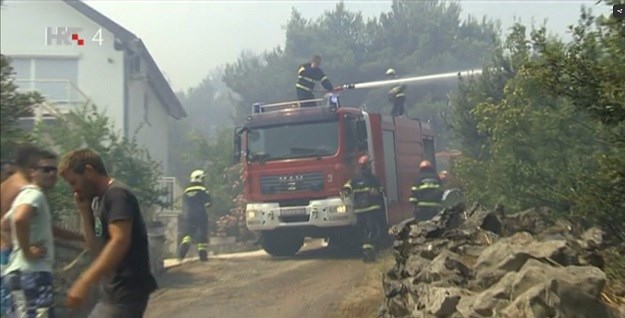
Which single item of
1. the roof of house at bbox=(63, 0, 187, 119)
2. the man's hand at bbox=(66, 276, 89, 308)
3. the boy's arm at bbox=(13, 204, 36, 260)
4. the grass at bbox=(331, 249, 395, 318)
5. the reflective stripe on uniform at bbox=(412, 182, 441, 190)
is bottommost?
the grass at bbox=(331, 249, 395, 318)

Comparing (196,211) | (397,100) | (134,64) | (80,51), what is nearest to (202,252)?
(196,211)

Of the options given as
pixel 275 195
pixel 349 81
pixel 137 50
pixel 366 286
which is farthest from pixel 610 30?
pixel 349 81

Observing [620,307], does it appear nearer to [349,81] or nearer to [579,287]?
[579,287]

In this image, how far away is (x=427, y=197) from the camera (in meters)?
17.9

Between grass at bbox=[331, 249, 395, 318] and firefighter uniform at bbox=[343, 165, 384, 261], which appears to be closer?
grass at bbox=[331, 249, 395, 318]

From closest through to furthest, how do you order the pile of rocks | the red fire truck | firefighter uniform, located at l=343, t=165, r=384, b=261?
the pile of rocks < firefighter uniform, located at l=343, t=165, r=384, b=261 < the red fire truck

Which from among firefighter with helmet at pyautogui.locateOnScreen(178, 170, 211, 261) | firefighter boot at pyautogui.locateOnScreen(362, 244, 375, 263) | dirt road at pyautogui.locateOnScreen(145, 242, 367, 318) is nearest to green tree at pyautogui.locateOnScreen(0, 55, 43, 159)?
dirt road at pyautogui.locateOnScreen(145, 242, 367, 318)

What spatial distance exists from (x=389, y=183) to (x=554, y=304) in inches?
459

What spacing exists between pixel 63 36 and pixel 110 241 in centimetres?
2711

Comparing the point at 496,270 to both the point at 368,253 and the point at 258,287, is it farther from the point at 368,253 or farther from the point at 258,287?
the point at 368,253

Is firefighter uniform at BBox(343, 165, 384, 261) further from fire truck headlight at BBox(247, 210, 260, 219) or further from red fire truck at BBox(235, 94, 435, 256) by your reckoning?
fire truck headlight at BBox(247, 210, 260, 219)

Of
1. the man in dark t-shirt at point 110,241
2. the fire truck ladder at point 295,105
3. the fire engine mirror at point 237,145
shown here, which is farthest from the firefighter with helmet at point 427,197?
the man in dark t-shirt at point 110,241

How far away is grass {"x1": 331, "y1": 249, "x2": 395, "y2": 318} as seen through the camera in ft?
34.4

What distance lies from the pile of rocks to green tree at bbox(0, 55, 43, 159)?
4148mm
